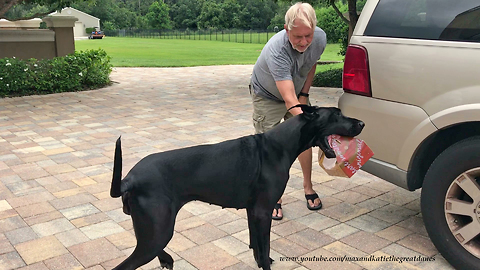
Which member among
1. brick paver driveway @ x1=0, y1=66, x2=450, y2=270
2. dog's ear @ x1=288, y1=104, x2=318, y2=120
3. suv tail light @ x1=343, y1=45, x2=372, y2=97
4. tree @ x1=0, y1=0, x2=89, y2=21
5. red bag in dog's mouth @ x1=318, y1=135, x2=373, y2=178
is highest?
tree @ x1=0, y1=0, x2=89, y2=21

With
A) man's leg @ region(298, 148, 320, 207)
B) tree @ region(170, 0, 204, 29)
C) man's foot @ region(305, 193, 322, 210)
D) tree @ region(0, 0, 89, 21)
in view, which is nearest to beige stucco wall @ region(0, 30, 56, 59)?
tree @ region(0, 0, 89, 21)

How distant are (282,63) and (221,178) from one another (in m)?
1.24

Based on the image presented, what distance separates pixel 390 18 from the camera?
336 cm

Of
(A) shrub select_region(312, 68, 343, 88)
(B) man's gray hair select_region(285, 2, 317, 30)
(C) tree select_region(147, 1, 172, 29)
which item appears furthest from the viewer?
(C) tree select_region(147, 1, 172, 29)

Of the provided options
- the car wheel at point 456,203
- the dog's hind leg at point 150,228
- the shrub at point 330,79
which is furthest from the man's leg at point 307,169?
the shrub at point 330,79

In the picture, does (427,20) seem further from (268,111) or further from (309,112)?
(268,111)

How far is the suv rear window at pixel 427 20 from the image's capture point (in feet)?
9.70

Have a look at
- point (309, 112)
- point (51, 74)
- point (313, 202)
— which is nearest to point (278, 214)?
point (313, 202)

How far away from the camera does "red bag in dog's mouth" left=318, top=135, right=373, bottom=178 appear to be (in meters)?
A: 2.88

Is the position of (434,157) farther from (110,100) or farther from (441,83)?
(110,100)

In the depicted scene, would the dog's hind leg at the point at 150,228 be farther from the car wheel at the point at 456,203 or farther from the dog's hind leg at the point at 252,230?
the car wheel at the point at 456,203

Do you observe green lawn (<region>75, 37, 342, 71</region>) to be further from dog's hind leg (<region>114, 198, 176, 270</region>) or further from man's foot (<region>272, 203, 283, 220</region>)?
dog's hind leg (<region>114, 198, 176, 270</region>)

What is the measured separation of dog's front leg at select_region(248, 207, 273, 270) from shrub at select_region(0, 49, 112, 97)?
9589 mm

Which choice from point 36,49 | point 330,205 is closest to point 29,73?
point 36,49
